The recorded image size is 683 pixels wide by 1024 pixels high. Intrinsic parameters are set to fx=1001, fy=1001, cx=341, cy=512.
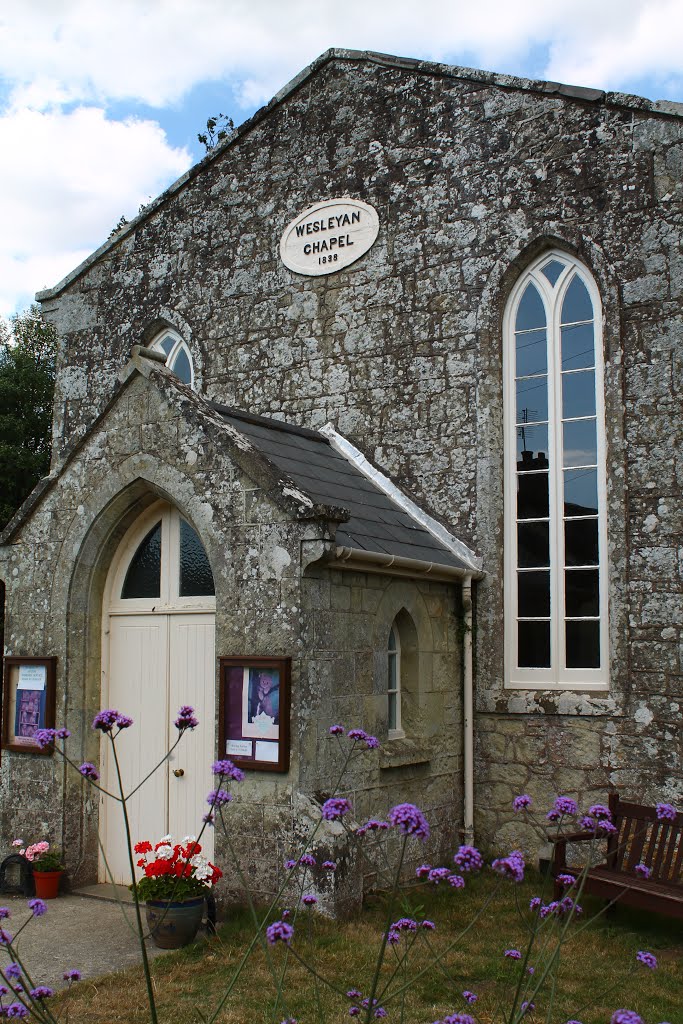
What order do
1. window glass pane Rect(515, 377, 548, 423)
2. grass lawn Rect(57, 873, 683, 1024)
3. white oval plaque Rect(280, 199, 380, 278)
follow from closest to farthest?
grass lawn Rect(57, 873, 683, 1024), window glass pane Rect(515, 377, 548, 423), white oval plaque Rect(280, 199, 380, 278)

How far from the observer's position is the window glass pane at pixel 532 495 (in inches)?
367

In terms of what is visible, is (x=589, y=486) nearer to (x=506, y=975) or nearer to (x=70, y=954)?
(x=506, y=975)

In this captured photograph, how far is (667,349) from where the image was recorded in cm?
866

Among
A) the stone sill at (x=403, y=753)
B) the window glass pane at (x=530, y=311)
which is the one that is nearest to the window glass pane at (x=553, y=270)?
the window glass pane at (x=530, y=311)

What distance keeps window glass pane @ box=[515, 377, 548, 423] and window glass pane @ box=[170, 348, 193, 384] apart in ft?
13.5

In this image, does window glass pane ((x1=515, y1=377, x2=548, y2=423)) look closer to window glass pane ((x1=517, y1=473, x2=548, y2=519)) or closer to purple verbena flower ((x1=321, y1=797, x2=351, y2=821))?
window glass pane ((x1=517, y1=473, x2=548, y2=519))

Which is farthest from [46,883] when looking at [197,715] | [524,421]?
[524,421]

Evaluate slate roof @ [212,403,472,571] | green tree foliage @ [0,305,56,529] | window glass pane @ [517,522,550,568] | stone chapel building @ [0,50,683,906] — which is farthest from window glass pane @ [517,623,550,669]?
green tree foliage @ [0,305,56,529]

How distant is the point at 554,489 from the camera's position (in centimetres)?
923

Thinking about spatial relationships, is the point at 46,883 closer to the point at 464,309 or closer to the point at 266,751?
the point at 266,751

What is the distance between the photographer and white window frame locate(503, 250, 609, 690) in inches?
349

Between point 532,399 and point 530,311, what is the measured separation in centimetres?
86

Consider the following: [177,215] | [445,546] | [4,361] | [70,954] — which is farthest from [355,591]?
[4,361]

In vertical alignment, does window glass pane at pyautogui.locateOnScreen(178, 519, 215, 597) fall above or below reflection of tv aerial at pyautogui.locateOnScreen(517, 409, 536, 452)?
below
